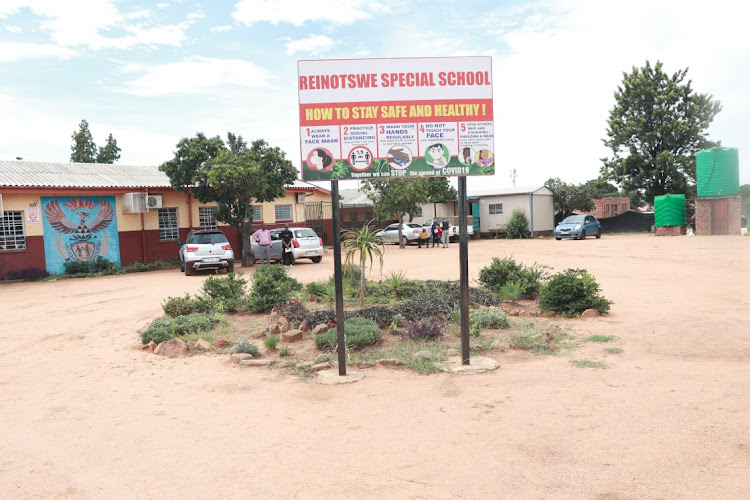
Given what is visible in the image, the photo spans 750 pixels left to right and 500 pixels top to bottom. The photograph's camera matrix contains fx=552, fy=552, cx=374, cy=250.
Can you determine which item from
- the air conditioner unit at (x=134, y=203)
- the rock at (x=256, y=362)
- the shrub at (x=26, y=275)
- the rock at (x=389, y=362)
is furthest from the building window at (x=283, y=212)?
the rock at (x=389, y=362)

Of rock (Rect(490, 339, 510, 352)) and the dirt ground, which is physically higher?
rock (Rect(490, 339, 510, 352))

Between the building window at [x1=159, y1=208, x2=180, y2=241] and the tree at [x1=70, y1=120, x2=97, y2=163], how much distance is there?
18.2 meters

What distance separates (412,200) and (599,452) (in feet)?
81.6

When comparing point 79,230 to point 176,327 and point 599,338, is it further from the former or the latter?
point 599,338

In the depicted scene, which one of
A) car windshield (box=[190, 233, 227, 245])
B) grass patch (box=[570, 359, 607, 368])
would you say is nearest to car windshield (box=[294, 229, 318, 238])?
car windshield (box=[190, 233, 227, 245])

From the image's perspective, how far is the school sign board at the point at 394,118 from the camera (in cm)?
593

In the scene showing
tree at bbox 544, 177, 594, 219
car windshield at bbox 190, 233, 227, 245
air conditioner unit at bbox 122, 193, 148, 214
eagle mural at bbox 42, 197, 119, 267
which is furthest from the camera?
tree at bbox 544, 177, 594, 219

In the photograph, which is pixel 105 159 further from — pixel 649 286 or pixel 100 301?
pixel 649 286

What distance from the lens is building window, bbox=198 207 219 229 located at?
23.1 meters

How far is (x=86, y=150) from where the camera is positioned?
36844 mm

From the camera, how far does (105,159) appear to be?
38.1 m

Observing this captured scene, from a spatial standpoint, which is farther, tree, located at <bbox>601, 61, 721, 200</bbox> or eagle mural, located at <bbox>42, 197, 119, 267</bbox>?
tree, located at <bbox>601, 61, 721, 200</bbox>

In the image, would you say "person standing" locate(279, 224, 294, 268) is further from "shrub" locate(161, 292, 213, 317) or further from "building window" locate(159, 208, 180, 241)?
"shrub" locate(161, 292, 213, 317)

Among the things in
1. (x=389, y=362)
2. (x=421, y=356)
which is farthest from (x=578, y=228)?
(x=389, y=362)
